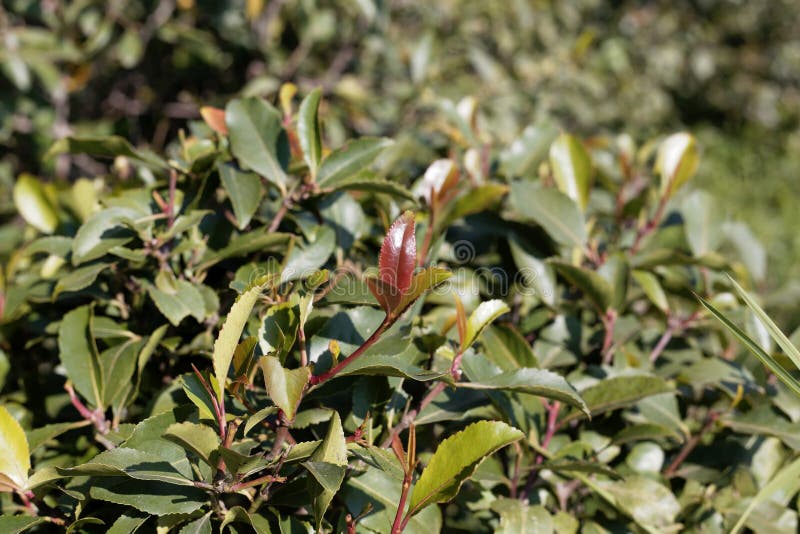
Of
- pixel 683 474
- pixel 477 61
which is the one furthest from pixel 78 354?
pixel 477 61

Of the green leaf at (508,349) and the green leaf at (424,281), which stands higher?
the green leaf at (424,281)

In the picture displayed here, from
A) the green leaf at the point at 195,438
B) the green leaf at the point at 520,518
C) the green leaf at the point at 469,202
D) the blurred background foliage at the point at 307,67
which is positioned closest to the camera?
the green leaf at the point at 195,438

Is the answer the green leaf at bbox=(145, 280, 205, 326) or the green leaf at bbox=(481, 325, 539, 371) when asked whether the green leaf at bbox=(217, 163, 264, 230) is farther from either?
the green leaf at bbox=(481, 325, 539, 371)

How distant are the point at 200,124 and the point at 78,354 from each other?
2.03 ft

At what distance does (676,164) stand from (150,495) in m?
1.20

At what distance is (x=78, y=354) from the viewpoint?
1209 millimetres

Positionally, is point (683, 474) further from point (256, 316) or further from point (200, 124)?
point (200, 124)

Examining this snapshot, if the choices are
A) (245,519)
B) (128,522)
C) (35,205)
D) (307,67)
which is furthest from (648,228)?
(307,67)

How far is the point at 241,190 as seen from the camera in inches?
48.0

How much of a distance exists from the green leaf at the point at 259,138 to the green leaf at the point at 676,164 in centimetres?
80

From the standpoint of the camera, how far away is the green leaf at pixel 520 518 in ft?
3.63

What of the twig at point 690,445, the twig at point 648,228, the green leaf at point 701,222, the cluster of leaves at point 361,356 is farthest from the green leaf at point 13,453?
the green leaf at point 701,222

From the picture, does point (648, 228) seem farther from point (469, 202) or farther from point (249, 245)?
point (249, 245)

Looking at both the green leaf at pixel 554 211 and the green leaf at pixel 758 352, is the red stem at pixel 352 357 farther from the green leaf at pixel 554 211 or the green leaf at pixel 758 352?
the green leaf at pixel 554 211
